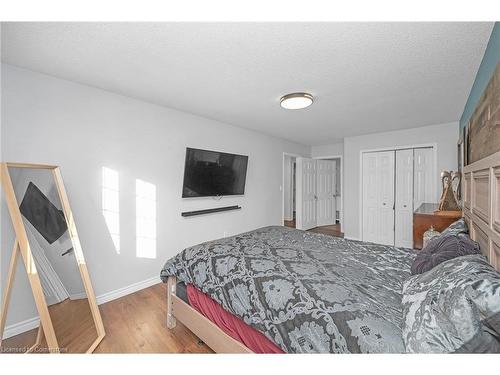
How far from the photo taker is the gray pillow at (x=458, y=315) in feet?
2.24

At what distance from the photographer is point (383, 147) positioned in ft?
14.0

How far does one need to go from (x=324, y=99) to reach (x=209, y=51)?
1.53 meters

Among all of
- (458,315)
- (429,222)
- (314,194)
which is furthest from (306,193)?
(458,315)

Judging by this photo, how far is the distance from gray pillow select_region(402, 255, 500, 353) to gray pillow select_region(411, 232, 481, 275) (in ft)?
1.05

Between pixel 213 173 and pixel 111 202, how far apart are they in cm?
148

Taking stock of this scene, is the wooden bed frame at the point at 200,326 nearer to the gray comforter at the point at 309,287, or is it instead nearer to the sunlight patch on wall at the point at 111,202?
the gray comforter at the point at 309,287

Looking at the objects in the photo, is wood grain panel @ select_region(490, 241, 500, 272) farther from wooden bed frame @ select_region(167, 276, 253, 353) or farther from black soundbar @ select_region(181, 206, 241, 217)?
black soundbar @ select_region(181, 206, 241, 217)

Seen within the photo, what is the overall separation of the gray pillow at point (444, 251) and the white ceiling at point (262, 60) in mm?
1348

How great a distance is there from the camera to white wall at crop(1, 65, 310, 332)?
1888mm

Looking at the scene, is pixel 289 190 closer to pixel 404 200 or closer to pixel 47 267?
pixel 404 200

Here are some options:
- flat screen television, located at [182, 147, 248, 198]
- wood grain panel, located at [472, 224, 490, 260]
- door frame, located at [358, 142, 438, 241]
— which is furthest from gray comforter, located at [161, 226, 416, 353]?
door frame, located at [358, 142, 438, 241]

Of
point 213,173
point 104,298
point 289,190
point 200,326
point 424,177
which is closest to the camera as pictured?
point 200,326

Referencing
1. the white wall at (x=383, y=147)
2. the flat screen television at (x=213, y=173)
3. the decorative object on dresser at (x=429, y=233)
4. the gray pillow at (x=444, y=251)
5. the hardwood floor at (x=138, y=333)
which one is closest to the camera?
the gray pillow at (x=444, y=251)

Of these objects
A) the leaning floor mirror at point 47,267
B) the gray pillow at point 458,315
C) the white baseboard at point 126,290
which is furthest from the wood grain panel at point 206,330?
the white baseboard at point 126,290
